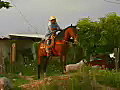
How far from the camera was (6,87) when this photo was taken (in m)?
9.59

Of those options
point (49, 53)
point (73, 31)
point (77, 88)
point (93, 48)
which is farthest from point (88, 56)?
point (77, 88)

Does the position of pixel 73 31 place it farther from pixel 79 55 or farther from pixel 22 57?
pixel 22 57

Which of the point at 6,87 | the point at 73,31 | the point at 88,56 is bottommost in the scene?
the point at 6,87

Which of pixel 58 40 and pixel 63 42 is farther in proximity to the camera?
pixel 58 40

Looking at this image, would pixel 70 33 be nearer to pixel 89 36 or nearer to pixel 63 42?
pixel 63 42

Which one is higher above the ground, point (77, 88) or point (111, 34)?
point (111, 34)

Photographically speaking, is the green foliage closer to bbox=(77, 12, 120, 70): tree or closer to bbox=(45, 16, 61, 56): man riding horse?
bbox=(77, 12, 120, 70): tree

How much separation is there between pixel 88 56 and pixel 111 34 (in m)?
2.65

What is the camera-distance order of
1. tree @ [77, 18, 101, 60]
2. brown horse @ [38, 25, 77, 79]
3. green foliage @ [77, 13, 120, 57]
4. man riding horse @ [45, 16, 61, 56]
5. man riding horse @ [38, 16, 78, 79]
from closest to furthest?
brown horse @ [38, 25, 77, 79] < man riding horse @ [38, 16, 78, 79] < man riding horse @ [45, 16, 61, 56] < green foliage @ [77, 13, 120, 57] < tree @ [77, 18, 101, 60]

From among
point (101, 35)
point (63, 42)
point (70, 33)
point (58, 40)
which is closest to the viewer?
point (70, 33)

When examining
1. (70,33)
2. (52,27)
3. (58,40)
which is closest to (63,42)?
(58,40)

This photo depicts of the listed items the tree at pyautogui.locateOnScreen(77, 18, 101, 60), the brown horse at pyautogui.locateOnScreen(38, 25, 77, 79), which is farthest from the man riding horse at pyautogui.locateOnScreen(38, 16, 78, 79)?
the tree at pyautogui.locateOnScreen(77, 18, 101, 60)

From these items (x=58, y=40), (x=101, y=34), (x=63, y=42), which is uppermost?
(x=101, y=34)

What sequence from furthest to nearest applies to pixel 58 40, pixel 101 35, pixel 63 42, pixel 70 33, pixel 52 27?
pixel 101 35, pixel 58 40, pixel 63 42, pixel 52 27, pixel 70 33
